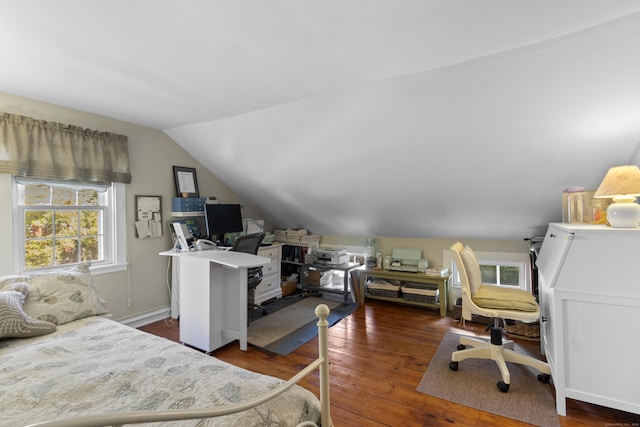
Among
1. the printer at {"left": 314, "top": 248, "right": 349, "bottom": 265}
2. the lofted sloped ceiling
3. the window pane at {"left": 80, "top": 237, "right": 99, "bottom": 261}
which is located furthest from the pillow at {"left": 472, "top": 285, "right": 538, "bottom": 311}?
the window pane at {"left": 80, "top": 237, "right": 99, "bottom": 261}

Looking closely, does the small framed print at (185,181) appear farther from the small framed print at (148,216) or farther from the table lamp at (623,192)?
the table lamp at (623,192)

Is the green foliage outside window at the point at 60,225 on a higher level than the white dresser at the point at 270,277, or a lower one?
higher

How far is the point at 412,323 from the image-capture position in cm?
340

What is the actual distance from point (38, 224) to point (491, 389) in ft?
12.8

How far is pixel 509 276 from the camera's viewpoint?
144 inches

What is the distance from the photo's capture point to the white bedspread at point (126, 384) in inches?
43.0

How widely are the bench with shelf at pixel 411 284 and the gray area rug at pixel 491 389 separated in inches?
44.2

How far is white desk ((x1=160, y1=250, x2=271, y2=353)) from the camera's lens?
2.63m

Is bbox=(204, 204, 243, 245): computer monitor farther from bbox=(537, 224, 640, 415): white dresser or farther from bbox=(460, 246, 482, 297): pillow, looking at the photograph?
bbox=(537, 224, 640, 415): white dresser

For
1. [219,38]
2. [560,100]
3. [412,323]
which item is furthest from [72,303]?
[560,100]

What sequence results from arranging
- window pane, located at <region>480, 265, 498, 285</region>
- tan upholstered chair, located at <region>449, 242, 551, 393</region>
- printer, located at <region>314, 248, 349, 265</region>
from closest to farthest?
tan upholstered chair, located at <region>449, 242, 551, 393</region> → window pane, located at <region>480, 265, 498, 285</region> → printer, located at <region>314, 248, 349, 265</region>

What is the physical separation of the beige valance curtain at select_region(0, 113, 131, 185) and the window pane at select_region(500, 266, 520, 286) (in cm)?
433

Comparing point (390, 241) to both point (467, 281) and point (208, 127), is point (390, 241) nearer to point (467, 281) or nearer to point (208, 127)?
point (467, 281)

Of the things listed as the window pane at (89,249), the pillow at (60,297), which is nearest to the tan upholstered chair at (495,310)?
the pillow at (60,297)
